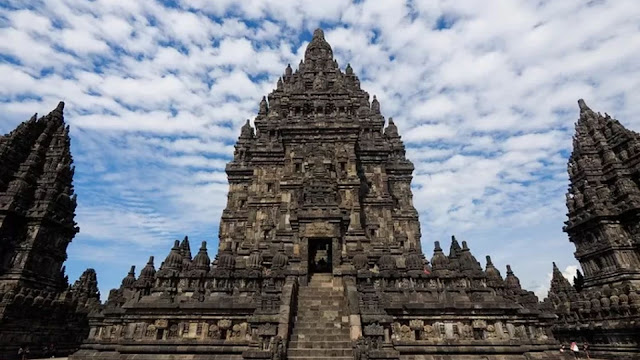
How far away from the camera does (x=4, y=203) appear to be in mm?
23047

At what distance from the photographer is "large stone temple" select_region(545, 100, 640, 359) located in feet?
66.3

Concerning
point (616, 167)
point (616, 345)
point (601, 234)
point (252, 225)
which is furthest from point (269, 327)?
point (616, 167)

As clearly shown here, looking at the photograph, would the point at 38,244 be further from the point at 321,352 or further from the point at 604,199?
the point at 604,199

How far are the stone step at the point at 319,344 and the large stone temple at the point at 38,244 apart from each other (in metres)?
15.0

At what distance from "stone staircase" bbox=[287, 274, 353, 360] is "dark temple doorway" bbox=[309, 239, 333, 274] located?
115 inches

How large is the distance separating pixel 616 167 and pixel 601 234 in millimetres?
5580

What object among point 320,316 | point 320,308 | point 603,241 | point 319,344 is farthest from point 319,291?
point 603,241

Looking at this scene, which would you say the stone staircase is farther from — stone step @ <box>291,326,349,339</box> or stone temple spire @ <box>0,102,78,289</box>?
stone temple spire @ <box>0,102,78,289</box>

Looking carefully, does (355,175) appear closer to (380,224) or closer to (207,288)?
(380,224)

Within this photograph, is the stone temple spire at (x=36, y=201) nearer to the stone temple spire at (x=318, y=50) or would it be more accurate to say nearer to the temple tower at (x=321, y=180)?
the temple tower at (x=321, y=180)

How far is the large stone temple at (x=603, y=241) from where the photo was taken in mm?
20203

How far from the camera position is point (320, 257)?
21484 mm

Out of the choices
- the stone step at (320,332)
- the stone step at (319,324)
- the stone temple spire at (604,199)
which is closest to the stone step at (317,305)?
the stone step at (319,324)

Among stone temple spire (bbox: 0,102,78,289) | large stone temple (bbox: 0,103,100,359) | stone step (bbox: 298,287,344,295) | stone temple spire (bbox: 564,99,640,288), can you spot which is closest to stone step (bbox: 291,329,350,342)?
stone step (bbox: 298,287,344,295)
